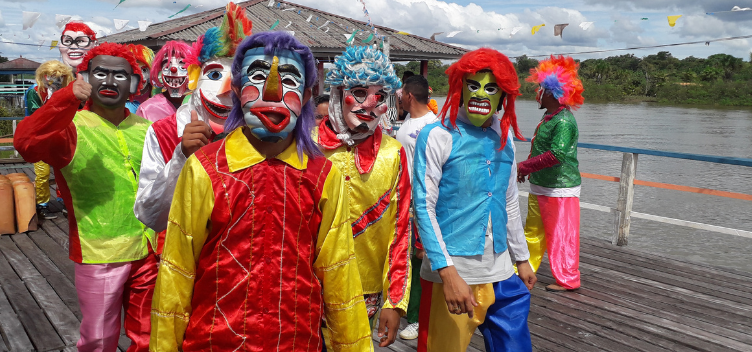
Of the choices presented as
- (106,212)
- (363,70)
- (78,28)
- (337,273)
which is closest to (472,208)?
(363,70)

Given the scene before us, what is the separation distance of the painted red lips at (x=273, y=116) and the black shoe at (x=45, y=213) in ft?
21.5

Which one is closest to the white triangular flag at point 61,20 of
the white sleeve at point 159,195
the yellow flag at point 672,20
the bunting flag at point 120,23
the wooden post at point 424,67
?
the bunting flag at point 120,23

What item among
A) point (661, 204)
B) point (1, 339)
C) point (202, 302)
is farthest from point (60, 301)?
point (661, 204)

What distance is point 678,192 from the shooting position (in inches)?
720

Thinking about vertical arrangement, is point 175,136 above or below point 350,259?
above

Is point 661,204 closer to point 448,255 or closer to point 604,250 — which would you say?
point 604,250

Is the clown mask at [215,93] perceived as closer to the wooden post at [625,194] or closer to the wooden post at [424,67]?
the wooden post at [625,194]

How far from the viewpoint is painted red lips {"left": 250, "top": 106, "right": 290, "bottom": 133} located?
1.68 m

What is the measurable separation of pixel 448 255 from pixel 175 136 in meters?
1.26

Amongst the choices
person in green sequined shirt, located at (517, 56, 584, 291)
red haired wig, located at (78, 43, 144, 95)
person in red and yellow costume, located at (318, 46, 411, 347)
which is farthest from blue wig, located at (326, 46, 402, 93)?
person in green sequined shirt, located at (517, 56, 584, 291)

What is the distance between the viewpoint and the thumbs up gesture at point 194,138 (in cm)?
182

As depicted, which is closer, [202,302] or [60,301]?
[202,302]

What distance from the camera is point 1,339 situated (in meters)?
3.73

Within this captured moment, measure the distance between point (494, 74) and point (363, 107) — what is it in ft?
2.04
